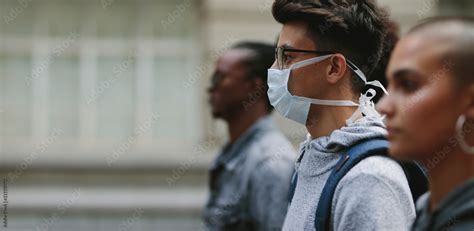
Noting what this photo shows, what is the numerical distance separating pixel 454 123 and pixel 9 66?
8.57 m

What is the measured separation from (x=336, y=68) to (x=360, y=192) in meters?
0.52

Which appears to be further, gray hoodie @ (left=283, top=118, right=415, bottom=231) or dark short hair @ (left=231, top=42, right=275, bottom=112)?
dark short hair @ (left=231, top=42, right=275, bottom=112)

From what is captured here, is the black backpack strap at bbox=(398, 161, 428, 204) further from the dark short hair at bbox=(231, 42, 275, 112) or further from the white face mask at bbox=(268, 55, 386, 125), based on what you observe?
the dark short hair at bbox=(231, 42, 275, 112)

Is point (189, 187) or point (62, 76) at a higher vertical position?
point (62, 76)

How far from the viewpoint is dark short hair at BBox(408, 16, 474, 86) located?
6.00ft

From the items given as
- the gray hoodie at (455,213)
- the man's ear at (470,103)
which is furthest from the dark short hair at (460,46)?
the gray hoodie at (455,213)

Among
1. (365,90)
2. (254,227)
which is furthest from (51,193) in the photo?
(365,90)

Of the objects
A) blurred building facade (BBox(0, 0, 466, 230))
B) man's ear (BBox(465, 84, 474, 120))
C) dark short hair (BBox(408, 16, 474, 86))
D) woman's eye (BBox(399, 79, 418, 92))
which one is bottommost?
blurred building facade (BBox(0, 0, 466, 230))

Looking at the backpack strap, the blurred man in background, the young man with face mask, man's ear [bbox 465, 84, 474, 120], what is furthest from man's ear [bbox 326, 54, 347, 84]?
the blurred man in background

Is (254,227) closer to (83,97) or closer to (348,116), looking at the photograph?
(348,116)

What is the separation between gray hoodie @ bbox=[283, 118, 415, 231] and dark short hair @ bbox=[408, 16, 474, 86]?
1.77ft

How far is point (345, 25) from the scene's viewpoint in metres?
2.67

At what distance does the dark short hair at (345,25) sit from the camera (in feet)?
8.78

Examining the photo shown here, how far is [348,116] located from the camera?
107 inches
